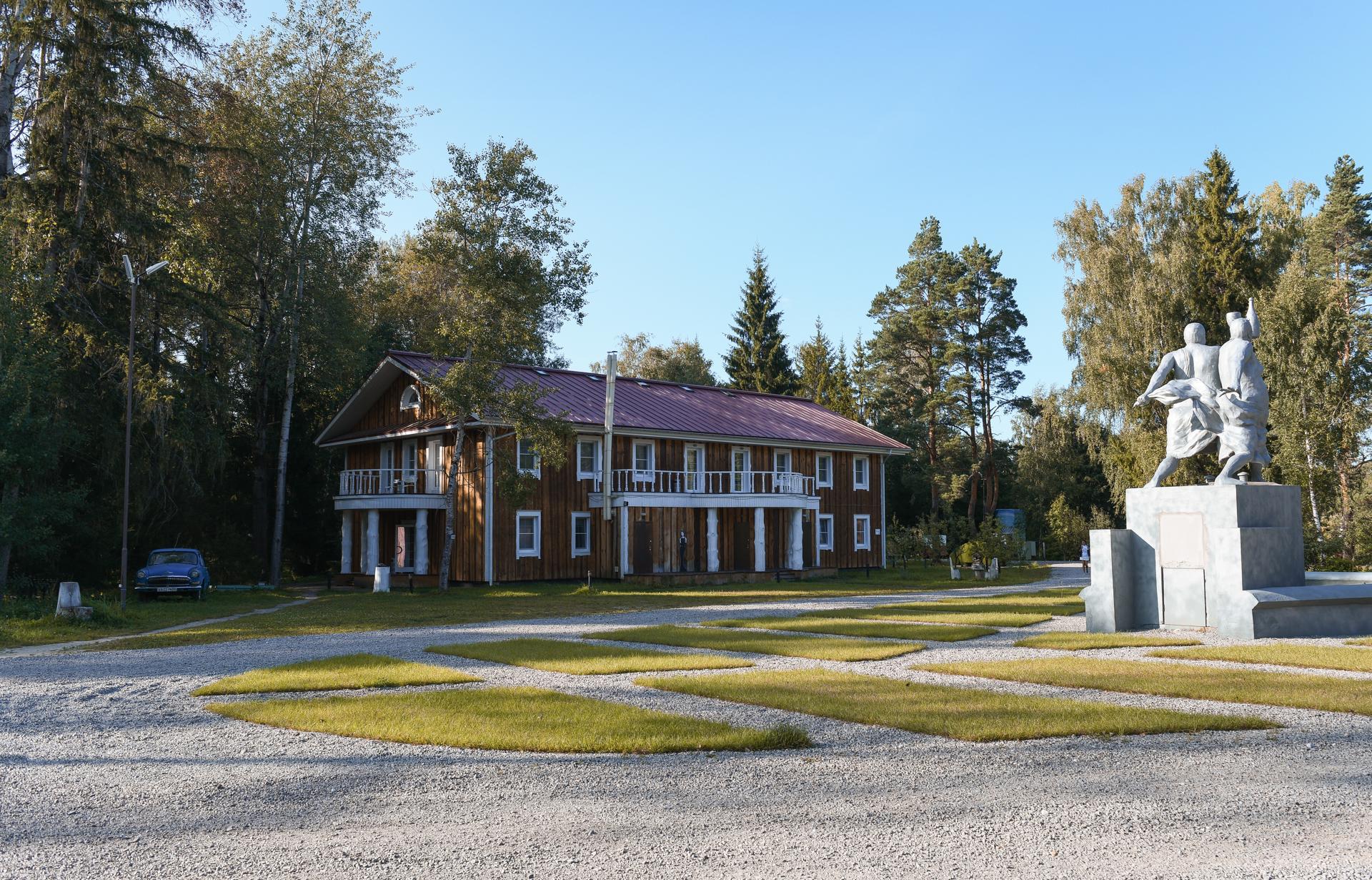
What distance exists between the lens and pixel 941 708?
29.3 feet

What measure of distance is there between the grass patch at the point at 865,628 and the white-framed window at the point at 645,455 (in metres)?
16.7

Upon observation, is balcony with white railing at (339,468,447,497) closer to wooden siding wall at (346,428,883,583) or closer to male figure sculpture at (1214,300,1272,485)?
wooden siding wall at (346,428,883,583)

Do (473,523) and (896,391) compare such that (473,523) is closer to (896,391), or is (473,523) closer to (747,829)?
(747,829)

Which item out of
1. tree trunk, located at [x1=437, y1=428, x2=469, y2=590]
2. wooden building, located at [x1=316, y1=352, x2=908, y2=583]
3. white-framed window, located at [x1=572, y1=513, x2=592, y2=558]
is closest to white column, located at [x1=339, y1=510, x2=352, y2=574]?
wooden building, located at [x1=316, y1=352, x2=908, y2=583]

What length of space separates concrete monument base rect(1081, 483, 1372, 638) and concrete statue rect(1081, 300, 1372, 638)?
0.05ft

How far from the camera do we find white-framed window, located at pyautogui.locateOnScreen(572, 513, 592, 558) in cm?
3403

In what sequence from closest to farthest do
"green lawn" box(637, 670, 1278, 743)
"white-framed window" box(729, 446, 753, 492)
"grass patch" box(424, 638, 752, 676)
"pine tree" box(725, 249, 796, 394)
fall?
1. "green lawn" box(637, 670, 1278, 743)
2. "grass patch" box(424, 638, 752, 676)
3. "white-framed window" box(729, 446, 753, 492)
4. "pine tree" box(725, 249, 796, 394)

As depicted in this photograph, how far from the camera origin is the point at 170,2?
87.0ft

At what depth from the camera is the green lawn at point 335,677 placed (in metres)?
10.7

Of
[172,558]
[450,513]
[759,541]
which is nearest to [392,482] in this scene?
[450,513]

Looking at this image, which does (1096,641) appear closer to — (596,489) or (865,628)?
(865,628)

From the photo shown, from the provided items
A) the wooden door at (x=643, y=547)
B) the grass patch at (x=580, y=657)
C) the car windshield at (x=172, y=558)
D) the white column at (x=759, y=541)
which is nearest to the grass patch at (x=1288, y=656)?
the grass patch at (x=580, y=657)

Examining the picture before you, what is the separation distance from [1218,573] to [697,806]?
12.5 meters

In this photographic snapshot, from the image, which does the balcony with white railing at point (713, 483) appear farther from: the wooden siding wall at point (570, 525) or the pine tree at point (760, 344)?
the pine tree at point (760, 344)
